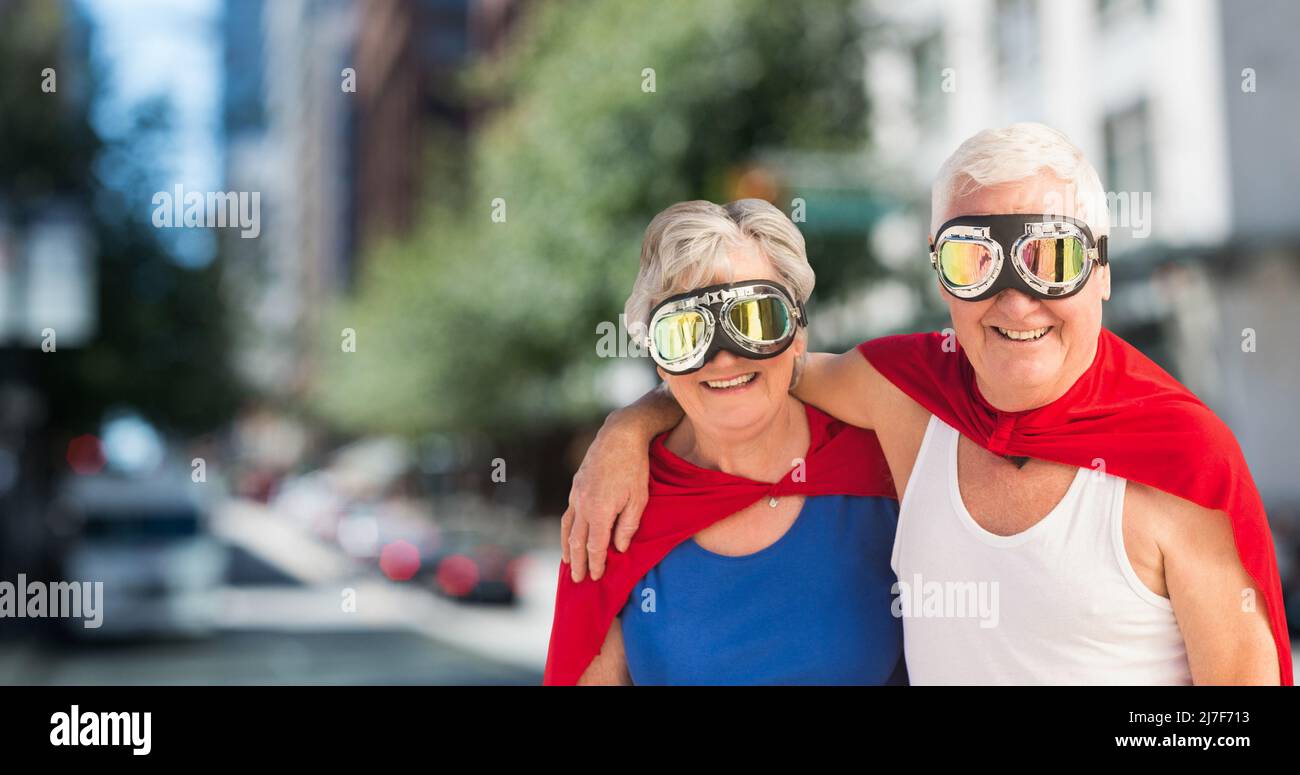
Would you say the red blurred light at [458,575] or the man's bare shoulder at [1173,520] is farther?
the red blurred light at [458,575]

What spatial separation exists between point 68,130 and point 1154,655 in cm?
1383

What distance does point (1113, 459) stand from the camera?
176 cm

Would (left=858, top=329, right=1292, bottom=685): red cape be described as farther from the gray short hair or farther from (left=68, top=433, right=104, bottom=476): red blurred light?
(left=68, top=433, right=104, bottom=476): red blurred light

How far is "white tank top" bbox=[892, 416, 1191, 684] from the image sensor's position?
1.76 meters

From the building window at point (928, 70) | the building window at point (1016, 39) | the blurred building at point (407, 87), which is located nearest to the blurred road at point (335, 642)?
the building window at point (928, 70)

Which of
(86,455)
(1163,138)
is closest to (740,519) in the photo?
(1163,138)

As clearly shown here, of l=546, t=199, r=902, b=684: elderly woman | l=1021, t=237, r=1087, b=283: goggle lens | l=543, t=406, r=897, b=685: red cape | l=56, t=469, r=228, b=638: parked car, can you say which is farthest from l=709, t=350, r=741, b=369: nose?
l=56, t=469, r=228, b=638: parked car

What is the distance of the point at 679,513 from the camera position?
2053mm

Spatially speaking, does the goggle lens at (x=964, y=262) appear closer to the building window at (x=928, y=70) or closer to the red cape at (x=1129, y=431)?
the red cape at (x=1129, y=431)

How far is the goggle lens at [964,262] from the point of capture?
1.80 m

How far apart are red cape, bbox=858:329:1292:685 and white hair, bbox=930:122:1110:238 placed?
0.22 m

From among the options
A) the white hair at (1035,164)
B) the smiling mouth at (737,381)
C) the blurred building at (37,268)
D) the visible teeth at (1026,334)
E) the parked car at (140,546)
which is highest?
the blurred building at (37,268)

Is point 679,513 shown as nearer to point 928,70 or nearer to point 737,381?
point 737,381
